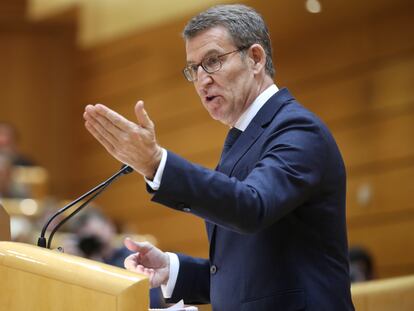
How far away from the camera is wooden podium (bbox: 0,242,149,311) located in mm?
1392

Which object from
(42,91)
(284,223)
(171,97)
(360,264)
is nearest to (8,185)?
(171,97)

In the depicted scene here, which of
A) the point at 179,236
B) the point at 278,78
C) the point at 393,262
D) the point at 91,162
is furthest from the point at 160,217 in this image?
the point at 393,262

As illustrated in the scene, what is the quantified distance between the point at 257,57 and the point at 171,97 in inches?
210

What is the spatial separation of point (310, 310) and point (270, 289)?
3.4 inches

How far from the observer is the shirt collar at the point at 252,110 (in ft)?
5.95

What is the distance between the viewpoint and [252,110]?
1816 mm

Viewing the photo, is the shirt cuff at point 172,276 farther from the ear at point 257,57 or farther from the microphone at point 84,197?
the ear at point 257,57

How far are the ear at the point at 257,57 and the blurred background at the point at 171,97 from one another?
236cm

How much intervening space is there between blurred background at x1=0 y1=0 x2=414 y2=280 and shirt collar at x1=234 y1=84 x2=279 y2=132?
235 centimetres

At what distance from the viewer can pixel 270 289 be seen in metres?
1.62

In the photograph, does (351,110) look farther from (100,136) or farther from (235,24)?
(100,136)

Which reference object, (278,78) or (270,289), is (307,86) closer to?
(278,78)

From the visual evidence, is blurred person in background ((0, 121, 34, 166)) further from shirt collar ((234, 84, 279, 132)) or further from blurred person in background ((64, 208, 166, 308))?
shirt collar ((234, 84, 279, 132))

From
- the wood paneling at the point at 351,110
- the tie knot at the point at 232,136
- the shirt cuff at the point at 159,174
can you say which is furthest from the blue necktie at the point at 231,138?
the wood paneling at the point at 351,110
